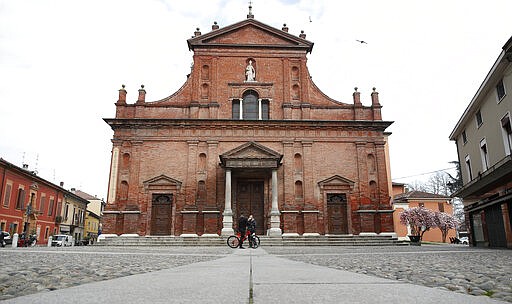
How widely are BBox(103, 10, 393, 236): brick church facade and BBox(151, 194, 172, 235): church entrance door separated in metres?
0.06

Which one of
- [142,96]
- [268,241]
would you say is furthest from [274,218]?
[142,96]

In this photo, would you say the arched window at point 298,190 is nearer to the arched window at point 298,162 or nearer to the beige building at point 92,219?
the arched window at point 298,162

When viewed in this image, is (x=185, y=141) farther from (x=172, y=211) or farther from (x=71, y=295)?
(x=71, y=295)

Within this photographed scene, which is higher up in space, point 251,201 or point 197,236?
point 251,201

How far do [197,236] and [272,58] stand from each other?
42.6 ft

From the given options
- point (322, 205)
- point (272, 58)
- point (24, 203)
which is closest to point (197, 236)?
point (322, 205)

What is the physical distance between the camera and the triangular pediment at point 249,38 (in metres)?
25.5

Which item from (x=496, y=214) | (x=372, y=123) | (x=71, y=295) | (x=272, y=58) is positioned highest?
(x=272, y=58)

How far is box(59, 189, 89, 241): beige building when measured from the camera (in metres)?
43.3

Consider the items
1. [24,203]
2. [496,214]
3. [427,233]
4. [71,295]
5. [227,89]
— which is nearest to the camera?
[71,295]

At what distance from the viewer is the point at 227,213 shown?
68.6 ft

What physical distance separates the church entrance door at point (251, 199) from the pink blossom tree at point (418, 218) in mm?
23659

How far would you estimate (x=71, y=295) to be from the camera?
1.74m

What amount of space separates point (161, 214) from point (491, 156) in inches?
715
